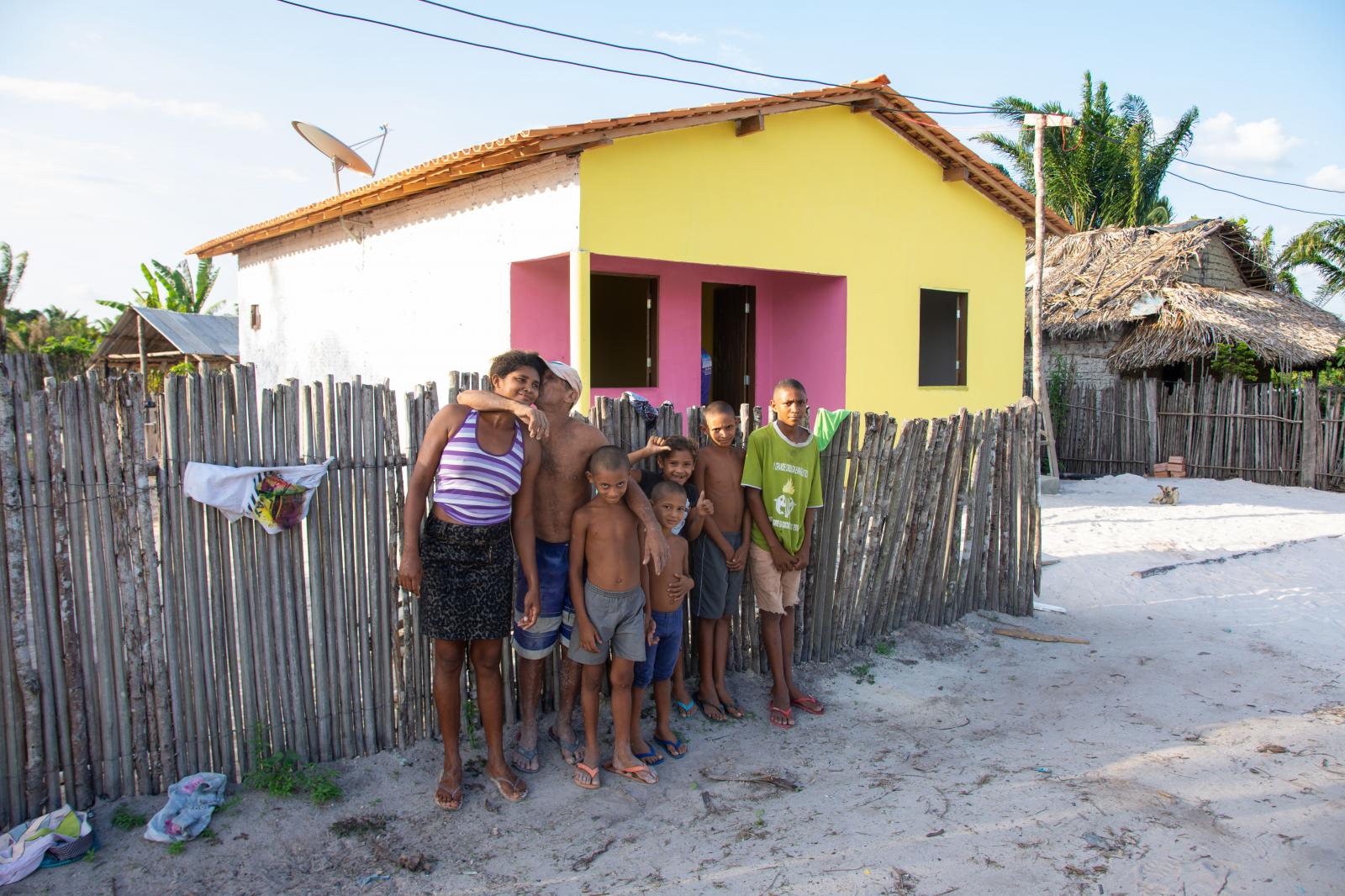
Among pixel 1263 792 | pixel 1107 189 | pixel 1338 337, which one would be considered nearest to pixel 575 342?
pixel 1263 792

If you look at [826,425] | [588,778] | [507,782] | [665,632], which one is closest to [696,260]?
[826,425]

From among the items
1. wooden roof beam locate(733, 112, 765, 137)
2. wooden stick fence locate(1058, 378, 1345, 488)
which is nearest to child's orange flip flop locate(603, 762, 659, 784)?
wooden roof beam locate(733, 112, 765, 137)

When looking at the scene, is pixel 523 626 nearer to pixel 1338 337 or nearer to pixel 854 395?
pixel 854 395

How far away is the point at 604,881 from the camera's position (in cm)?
312

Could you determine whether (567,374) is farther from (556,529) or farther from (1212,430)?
(1212,430)

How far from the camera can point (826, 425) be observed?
518 cm

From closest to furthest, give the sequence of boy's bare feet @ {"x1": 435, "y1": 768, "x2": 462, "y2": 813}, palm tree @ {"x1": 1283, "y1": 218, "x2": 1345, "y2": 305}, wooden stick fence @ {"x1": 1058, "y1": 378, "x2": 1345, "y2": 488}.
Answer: boy's bare feet @ {"x1": 435, "y1": 768, "x2": 462, "y2": 813} → wooden stick fence @ {"x1": 1058, "y1": 378, "x2": 1345, "y2": 488} → palm tree @ {"x1": 1283, "y1": 218, "x2": 1345, "y2": 305}

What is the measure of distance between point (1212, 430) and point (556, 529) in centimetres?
1434

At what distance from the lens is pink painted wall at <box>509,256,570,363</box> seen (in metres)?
9.51

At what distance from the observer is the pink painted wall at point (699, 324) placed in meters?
9.92

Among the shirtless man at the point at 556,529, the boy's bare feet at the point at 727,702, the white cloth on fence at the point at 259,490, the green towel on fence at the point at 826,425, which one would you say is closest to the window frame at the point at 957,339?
the green towel on fence at the point at 826,425

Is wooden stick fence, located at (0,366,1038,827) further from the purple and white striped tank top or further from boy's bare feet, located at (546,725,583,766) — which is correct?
the purple and white striped tank top

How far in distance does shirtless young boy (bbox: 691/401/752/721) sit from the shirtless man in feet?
2.02

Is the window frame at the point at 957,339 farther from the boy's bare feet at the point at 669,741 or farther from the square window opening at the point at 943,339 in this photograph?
the boy's bare feet at the point at 669,741
